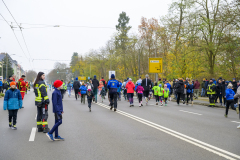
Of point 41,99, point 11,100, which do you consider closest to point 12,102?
point 11,100

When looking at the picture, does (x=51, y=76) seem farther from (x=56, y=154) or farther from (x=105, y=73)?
(x=56, y=154)

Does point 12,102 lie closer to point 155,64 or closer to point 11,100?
point 11,100

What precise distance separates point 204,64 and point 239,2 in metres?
15.0

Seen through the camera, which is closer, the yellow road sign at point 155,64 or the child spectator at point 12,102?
the child spectator at point 12,102

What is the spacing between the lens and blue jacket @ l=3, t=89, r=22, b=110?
28.7ft

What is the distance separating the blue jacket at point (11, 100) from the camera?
28.7 ft

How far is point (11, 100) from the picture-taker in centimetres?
880

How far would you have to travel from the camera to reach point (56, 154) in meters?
5.71

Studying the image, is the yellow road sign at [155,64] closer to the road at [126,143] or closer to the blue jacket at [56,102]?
the road at [126,143]

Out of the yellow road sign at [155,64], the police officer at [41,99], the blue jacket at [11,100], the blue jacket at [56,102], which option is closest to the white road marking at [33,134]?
the police officer at [41,99]

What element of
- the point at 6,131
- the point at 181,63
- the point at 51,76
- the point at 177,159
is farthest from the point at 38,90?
the point at 51,76

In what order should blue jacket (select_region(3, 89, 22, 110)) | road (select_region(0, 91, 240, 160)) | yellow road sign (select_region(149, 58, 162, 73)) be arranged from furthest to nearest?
yellow road sign (select_region(149, 58, 162, 73)), blue jacket (select_region(3, 89, 22, 110)), road (select_region(0, 91, 240, 160))

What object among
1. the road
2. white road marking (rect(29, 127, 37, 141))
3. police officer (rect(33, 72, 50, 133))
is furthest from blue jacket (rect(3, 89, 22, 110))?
police officer (rect(33, 72, 50, 133))

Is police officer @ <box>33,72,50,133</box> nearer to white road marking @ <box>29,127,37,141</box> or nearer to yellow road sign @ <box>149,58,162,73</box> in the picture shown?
white road marking @ <box>29,127,37,141</box>
